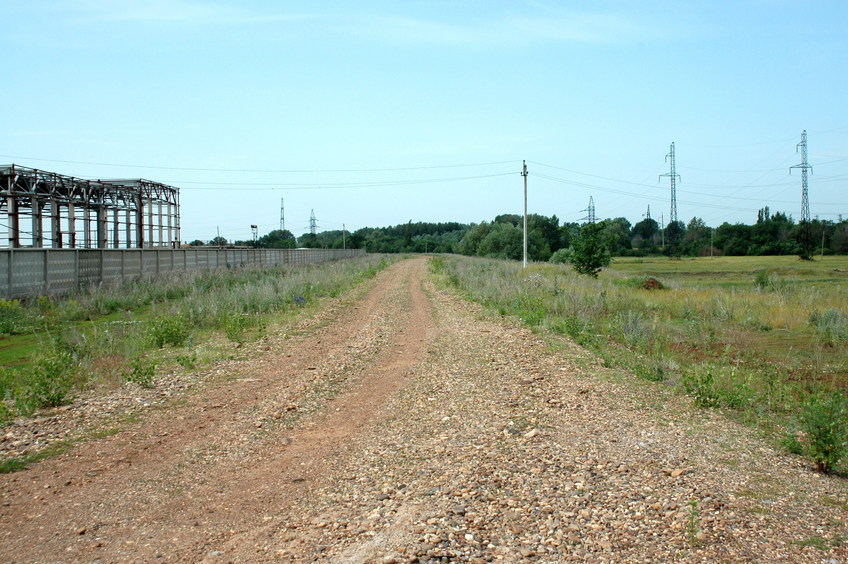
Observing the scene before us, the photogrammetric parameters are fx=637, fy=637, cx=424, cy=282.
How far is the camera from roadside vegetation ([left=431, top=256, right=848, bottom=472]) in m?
6.83

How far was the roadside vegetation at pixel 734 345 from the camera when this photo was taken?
269 inches

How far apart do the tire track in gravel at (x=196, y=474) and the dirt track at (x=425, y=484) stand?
0.07ft

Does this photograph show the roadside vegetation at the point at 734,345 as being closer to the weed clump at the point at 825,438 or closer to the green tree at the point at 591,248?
the weed clump at the point at 825,438

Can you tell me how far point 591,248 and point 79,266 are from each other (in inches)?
997

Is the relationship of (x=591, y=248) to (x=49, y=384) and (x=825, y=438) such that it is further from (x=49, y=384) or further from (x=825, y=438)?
(x=49, y=384)

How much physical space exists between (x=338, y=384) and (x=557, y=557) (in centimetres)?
559

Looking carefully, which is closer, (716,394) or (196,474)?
(196,474)

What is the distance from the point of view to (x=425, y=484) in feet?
17.1

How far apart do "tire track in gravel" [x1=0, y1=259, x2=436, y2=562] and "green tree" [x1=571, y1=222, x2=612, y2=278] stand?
27462 millimetres

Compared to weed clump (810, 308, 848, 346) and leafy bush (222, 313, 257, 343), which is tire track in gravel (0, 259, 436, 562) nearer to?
leafy bush (222, 313, 257, 343)

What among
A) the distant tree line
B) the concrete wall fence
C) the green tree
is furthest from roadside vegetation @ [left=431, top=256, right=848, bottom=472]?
the distant tree line

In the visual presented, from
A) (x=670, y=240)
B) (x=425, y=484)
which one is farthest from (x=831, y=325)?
(x=670, y=240)

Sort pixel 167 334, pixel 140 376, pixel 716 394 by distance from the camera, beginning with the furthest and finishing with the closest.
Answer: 1. pixel 167 334
2. pixel 140 376
3. pixel 716 394

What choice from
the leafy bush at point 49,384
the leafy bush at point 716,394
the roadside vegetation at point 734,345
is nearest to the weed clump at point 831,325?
the roadside vegetation at point 734,345
